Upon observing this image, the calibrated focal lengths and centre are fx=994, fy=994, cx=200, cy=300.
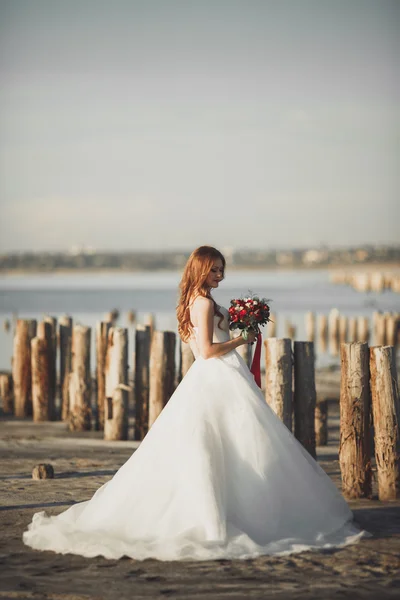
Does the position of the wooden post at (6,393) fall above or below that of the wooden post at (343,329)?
below

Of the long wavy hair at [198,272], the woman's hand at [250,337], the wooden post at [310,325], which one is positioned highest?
the wooden post at [310,325]

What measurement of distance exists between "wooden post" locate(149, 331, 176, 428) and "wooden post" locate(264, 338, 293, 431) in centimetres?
220

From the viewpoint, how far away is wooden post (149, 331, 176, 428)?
11828mm

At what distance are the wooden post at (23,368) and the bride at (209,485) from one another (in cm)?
701

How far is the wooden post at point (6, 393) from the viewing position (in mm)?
15320

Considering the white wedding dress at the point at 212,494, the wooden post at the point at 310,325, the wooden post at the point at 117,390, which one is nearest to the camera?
the white wedding dress at the point at 212,494

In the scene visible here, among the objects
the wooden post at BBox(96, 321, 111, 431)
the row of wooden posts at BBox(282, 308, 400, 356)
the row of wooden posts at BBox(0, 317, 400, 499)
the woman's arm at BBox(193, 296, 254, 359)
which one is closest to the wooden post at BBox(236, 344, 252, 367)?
the row of wooden posts at BBox(0, 317, 400, 499)

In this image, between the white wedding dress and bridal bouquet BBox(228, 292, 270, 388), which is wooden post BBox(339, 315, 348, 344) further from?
the white wedding dress

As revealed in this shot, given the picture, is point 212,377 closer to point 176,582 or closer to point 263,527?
point 263,527

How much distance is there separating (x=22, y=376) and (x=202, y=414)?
305 inches

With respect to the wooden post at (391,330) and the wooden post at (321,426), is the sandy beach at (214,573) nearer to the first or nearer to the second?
the wooden post at (321,426)

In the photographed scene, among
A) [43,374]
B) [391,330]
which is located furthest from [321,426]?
[391,330]

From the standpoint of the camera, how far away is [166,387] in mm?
11867

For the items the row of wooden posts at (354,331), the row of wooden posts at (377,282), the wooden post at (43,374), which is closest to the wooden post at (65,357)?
the wooden post at (43,374)
